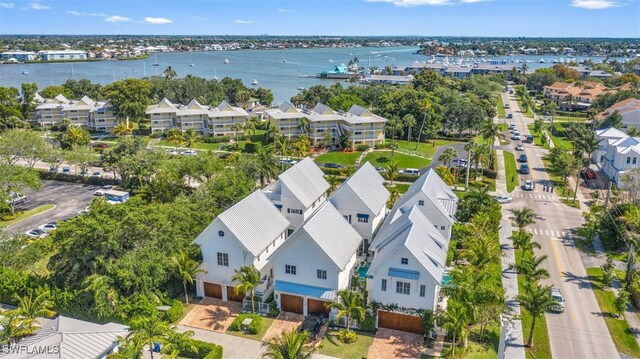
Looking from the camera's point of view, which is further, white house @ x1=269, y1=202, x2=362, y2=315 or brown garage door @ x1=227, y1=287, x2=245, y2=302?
brown garage door @ x1=227, y1=287, x2=245, y2=302

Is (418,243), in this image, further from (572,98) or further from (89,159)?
(572,98)

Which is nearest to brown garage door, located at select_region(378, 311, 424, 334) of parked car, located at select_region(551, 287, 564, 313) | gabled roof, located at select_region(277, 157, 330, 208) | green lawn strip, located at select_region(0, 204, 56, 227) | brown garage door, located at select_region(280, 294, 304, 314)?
brown garage door, located at select_region(280, 294, 304, 314)

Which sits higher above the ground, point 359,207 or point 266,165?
point 266,165

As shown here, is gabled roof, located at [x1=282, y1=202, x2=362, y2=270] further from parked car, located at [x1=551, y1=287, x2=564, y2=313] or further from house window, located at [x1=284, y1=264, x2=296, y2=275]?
parked car, located at [x1=551, y1=287, x2=564, y2=313]

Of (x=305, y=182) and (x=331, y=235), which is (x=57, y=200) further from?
(x=331, y=235)

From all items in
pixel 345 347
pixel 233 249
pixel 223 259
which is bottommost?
pixel 345 347

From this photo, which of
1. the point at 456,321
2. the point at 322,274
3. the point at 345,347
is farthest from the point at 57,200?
the point at 456,321
